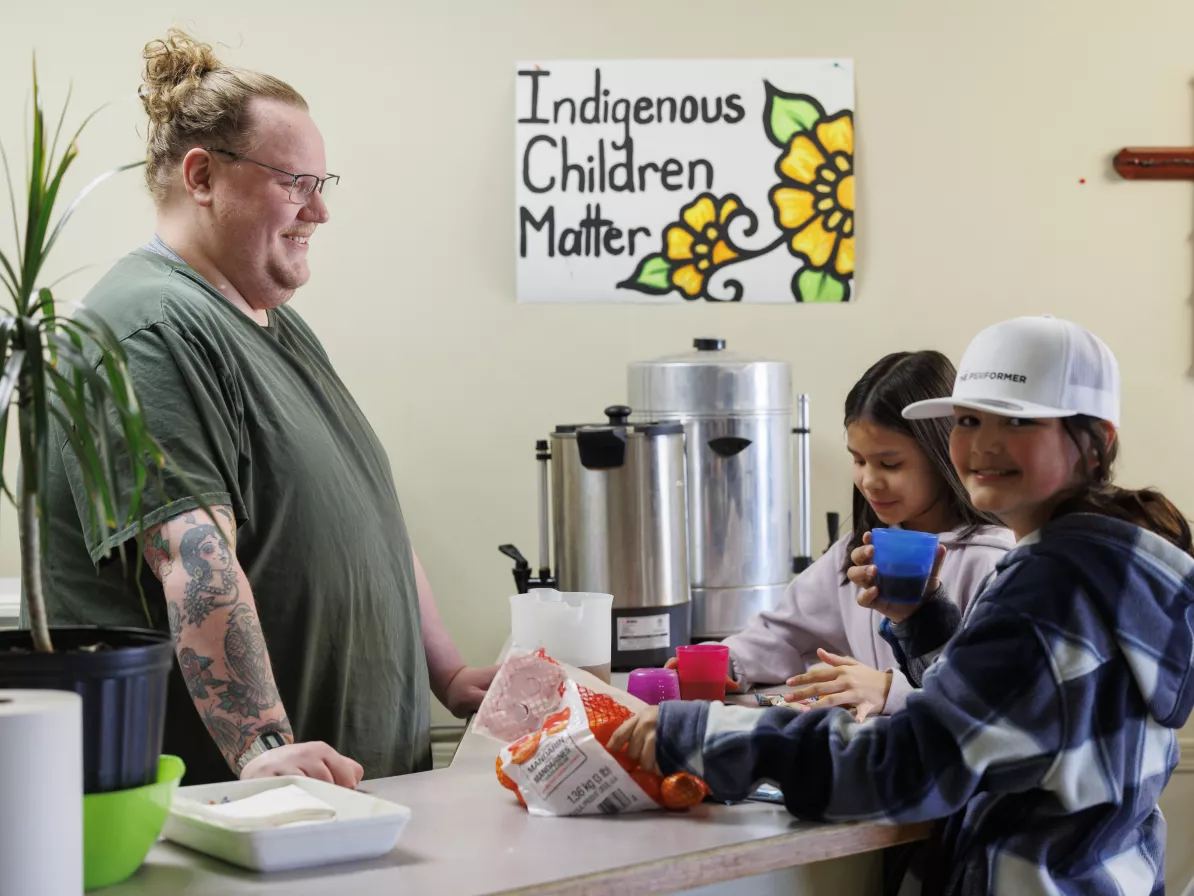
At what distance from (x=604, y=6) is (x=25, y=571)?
6.87ft

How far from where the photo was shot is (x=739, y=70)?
2.73 metres

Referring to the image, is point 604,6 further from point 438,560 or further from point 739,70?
point 438,560

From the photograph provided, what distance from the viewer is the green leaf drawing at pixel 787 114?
2730 mm

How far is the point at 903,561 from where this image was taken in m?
1.44

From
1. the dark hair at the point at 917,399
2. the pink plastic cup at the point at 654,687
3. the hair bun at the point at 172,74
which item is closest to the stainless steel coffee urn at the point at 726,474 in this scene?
the dark hair at the point at 917,399

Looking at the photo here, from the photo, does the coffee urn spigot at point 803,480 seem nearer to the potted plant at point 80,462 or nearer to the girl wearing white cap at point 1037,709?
the girl wearing white cap at point 1037,709

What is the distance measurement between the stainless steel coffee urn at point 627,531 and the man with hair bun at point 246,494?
434 mm

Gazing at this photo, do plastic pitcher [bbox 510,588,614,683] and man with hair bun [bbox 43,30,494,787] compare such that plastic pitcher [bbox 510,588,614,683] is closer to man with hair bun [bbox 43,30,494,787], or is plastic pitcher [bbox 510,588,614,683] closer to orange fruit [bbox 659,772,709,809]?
man with hair bun [bbox 43,30,494,787]

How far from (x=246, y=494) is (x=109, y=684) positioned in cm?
54

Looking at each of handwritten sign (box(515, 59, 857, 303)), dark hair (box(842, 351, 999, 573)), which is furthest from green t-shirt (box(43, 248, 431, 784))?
handwritten sign (box(515, 59, 857, 303))

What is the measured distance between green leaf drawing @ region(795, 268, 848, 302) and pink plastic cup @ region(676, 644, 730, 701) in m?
1.29

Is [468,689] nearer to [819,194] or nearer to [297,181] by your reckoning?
[297,181]

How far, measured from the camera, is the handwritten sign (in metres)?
2.72

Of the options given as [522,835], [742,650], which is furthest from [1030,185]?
[522,835]
